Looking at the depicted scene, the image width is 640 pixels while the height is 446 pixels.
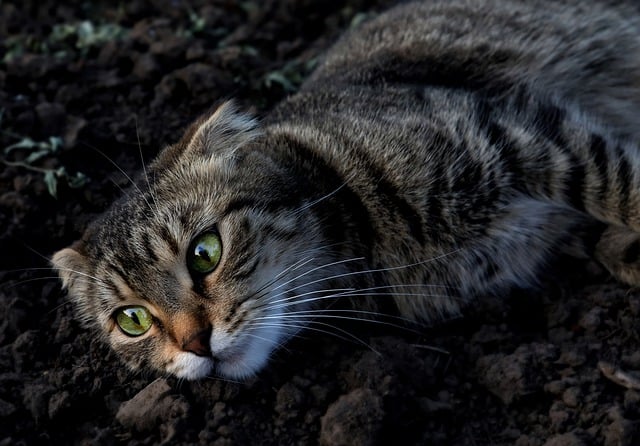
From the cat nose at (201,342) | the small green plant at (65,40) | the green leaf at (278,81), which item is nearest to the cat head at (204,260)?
the cat nose at (201,342)

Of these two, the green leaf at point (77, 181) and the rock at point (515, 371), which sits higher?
the green leaf at point (77, 181)

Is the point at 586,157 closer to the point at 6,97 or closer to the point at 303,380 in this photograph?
the point at 303,380

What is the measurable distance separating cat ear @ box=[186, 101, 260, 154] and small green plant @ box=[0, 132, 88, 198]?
954 millimetres

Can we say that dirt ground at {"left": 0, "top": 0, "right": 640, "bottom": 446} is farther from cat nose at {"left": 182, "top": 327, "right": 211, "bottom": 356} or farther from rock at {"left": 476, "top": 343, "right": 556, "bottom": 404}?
cat nose at {"left": 182, "top": 327, "right": 211, "bottom": 356}

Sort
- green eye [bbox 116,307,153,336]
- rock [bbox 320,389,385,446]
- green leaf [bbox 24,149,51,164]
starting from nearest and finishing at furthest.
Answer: rock [bbox 320,389,385,446], green eye [bbox 116,307,153,336], green leaf [bbox 24,149,51,164]

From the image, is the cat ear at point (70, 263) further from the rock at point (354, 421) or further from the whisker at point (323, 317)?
the rock at point (354, 421)

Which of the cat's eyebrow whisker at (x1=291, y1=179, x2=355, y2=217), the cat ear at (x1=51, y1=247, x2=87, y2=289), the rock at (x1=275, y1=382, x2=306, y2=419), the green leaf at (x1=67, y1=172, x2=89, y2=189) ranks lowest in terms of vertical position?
the rock at (x1=275, y1=382, x2=306, y2=419)

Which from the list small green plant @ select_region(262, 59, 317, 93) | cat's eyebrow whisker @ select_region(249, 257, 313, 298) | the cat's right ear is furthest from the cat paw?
small green plant @ select_region(262, 59, 317, 93)

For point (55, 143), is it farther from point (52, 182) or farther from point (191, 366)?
point (191, 366)

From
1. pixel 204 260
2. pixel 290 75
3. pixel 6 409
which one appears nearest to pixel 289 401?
pixel 204 260

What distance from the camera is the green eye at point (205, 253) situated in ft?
9.95

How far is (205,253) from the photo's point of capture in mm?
3057

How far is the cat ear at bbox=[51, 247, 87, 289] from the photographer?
3393 mm

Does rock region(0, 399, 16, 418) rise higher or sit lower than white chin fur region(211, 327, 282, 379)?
higher
